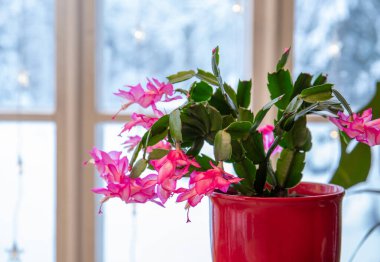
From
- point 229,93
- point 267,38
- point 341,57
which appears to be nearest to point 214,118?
point 229,93

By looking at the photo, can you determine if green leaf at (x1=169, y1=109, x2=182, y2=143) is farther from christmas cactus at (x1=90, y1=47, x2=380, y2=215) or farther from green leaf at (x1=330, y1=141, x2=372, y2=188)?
green leaf at (x1=330, y1=141, x2=372, y2=188)

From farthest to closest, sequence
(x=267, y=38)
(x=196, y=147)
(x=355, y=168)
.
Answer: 1. (x=267, y=38)
2. (x=355, y=168)
3. (x=196, y=147)

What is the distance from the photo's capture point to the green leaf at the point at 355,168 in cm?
106

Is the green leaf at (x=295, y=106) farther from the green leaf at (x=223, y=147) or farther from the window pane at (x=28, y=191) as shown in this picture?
the window pane at (x=28, y=191)

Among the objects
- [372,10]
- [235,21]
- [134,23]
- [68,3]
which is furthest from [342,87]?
[68,3]

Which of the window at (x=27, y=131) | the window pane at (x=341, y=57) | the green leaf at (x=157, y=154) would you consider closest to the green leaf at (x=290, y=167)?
the green leaf at (x=157, y=154)

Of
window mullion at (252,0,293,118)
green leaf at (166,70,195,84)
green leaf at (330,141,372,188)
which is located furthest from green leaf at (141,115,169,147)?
window mullion at (252,0,293,118)

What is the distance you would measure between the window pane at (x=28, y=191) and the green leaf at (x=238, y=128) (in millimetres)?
944

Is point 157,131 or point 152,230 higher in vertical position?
point 157,131

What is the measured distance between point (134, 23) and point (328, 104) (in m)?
0.93

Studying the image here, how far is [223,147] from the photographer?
576 millimetres

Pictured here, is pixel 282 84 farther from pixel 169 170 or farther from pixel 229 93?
pixel 169 170

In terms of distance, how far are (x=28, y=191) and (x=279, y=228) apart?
41.6 inches

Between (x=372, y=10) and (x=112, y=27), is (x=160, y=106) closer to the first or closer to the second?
(x=112, y=27)
